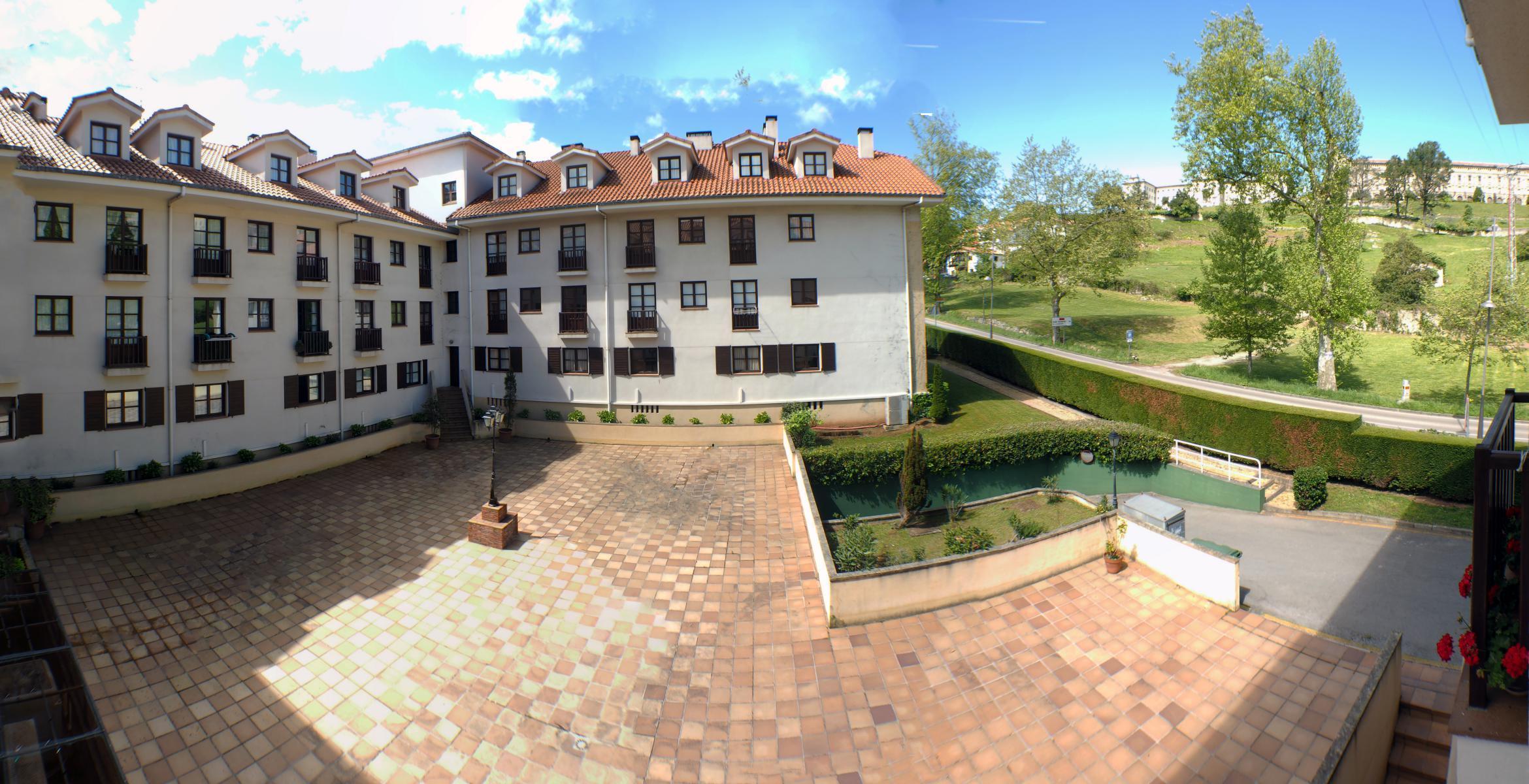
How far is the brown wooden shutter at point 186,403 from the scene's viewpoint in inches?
717

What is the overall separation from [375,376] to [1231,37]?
4198 centimetres

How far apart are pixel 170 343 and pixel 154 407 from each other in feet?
6.04

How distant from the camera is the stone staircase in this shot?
26.1 meters

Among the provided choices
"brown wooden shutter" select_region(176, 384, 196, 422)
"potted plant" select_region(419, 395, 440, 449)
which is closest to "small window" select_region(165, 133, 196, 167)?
"brown wooden shutter" select_region(176, 384, 196, 422)

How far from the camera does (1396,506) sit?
58.0ft

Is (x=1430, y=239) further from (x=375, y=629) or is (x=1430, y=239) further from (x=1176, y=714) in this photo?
(x=375, y=629)

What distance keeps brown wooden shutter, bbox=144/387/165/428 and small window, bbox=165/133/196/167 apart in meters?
7.08

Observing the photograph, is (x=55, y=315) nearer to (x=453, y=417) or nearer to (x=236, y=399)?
(x=236, y=399)

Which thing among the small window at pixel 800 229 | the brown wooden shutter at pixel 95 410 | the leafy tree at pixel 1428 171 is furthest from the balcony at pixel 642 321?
the leafy tree at pixel 1428 171

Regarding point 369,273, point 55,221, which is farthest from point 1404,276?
point 55,221

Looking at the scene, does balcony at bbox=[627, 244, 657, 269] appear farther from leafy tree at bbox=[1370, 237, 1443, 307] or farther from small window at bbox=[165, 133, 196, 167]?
leafy tree at bbox=[1370, 237, 1443, 307]

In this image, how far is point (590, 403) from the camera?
25.8 m

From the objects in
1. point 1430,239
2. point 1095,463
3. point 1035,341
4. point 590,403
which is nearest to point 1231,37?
point 1035,341

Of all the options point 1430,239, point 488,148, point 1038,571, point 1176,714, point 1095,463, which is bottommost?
point 1176,714
